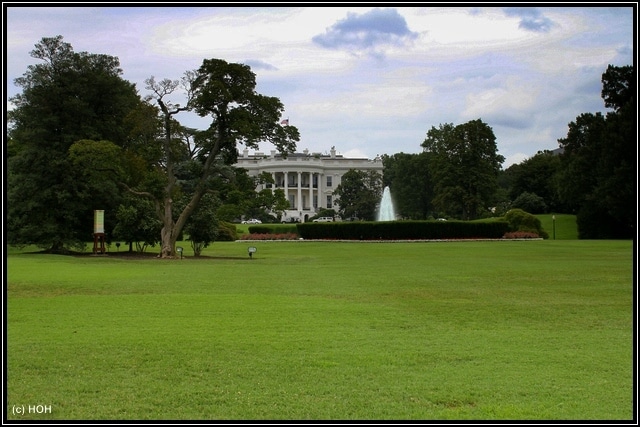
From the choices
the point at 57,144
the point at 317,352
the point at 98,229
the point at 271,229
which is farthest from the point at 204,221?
the point at 271,229

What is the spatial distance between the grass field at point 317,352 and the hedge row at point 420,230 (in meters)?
33.5

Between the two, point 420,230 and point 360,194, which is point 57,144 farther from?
point 360,194

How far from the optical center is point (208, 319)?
1120 centimetres

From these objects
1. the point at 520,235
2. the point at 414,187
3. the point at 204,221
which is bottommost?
the point at 520,235

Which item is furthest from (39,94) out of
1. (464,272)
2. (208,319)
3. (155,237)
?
(208,319)

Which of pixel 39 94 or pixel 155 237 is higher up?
pixel 39 94

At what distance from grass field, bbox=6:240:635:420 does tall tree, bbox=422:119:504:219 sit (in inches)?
2133

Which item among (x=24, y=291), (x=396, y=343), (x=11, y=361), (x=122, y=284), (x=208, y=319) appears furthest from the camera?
(x=122, y=284)

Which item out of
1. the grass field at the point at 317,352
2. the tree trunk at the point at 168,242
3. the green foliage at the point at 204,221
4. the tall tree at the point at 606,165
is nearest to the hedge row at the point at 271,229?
the tall tree at the point at 606,165

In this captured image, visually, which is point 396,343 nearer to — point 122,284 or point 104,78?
point 122,284

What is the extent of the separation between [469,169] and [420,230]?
72.7 ft

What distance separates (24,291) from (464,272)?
12756 millimetres

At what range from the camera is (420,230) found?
50625 millimetres

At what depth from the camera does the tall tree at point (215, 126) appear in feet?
99.8
